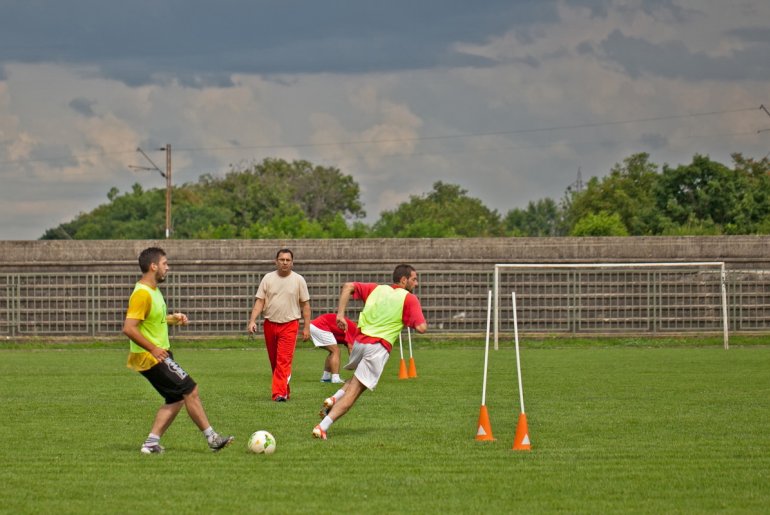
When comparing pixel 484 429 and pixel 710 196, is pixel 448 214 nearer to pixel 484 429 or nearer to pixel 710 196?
pixel 710 196

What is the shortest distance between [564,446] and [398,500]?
128 inches

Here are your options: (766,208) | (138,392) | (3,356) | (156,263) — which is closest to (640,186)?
(766,208)

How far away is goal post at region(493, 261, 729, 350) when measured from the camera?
33.8 m

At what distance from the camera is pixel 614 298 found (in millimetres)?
33938

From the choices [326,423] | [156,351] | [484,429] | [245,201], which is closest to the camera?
[156,351]

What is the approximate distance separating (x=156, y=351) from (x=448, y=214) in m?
93.1

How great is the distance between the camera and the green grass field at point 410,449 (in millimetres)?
9148

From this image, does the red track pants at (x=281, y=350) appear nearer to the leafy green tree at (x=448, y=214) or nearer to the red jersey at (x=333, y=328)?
the red jersey at (x=333, y=328)

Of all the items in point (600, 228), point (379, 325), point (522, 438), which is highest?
point (600, 228)

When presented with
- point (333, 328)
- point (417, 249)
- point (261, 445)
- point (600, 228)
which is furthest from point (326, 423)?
point (600, 228)

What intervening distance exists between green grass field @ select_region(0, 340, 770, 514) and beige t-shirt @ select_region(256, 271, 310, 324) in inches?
44.5

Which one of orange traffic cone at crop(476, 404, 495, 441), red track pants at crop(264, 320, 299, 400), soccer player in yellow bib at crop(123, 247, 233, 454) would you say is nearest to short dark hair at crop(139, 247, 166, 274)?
soccer player in yellow bib at crop(123, 247, 233, 454)

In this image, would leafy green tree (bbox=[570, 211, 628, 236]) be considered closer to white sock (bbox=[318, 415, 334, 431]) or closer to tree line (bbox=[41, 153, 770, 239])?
tree line (bbox=[41, 153, 770, 239])

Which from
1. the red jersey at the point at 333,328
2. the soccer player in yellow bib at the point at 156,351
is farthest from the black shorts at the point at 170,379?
the red jersey at the point at 333,328
